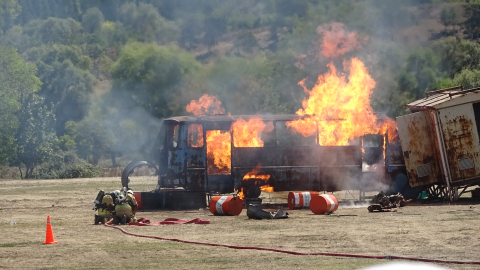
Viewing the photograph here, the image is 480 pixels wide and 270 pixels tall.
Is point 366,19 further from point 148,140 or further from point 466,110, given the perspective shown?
point 466,110

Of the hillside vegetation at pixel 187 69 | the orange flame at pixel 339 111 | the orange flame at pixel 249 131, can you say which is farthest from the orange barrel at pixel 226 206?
the hillside vegetation at pixel 187 69

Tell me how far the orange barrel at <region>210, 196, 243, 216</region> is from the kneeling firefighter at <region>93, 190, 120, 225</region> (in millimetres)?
3451

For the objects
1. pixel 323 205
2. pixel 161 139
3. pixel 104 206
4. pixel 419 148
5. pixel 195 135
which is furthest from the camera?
pixel 161 139

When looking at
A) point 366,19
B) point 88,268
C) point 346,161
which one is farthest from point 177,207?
point 366,19

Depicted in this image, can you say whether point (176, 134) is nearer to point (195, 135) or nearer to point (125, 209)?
point (195, 135)

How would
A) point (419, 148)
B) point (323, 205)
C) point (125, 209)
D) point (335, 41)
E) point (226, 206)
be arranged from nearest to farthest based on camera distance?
point (125, 209) → point (323, 205) → point (226, 206) → point (419, 148) → point (335, 41)

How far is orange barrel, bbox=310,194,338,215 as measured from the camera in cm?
2083

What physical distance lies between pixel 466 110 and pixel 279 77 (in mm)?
44782

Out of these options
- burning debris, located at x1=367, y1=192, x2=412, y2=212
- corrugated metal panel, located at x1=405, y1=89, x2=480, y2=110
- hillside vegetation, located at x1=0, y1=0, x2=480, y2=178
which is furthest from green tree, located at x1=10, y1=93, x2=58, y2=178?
corrugated metal panel, located at x1=405, y1=89, x2=480, y2=110

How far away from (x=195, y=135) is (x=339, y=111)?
17.2 ft

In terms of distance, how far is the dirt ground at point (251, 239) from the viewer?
40.2 feet

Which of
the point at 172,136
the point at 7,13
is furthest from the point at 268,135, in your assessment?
the point at 7,13

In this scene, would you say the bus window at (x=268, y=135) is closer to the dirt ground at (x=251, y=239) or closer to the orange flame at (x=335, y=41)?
the dirt ground at (x=251, y=239)

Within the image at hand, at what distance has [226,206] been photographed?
69.3 feet
